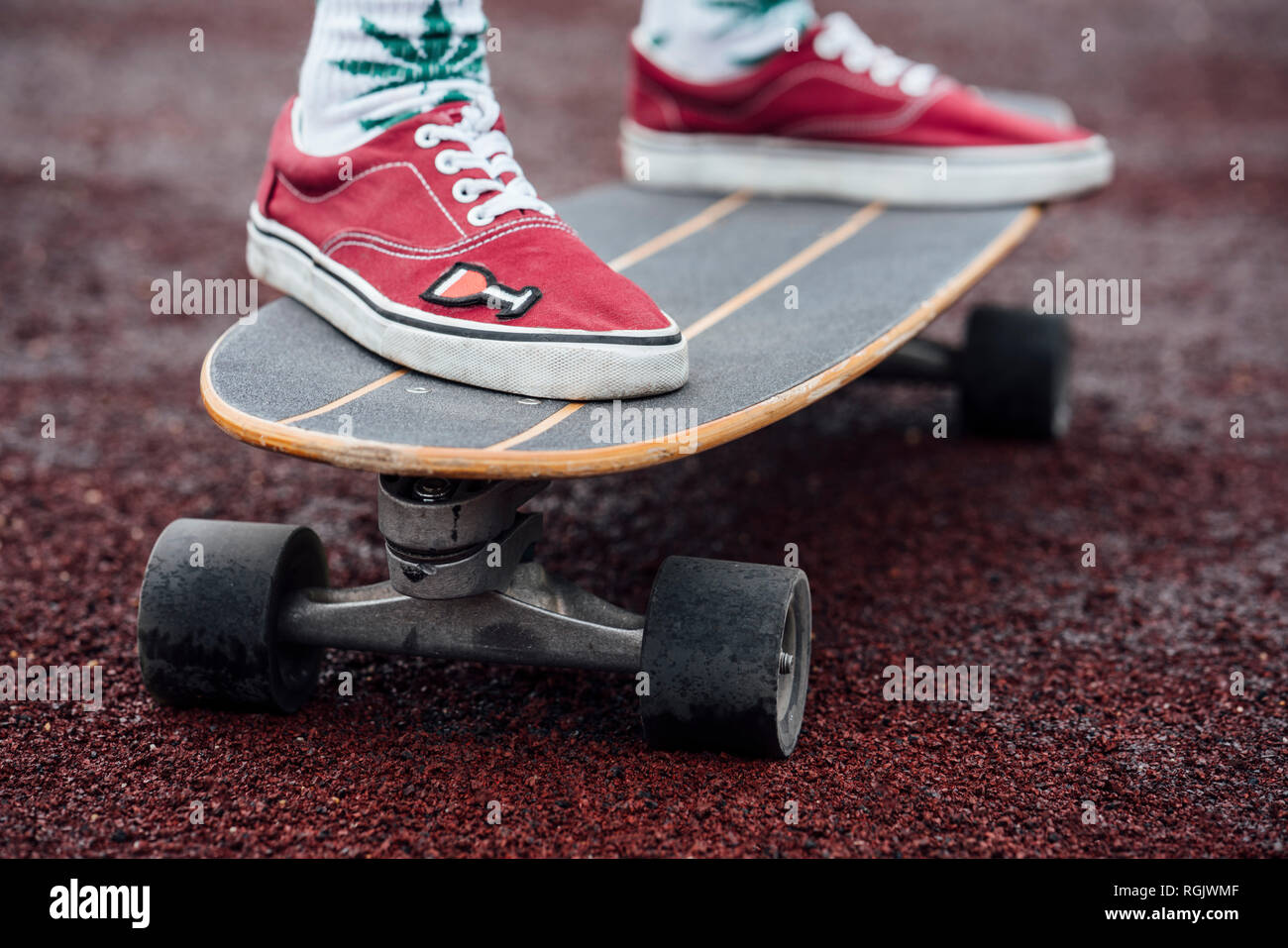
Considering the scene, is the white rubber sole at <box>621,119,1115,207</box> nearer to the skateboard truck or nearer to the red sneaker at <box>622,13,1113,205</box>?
the red sneaker at <box>622,13,1113,205</box>

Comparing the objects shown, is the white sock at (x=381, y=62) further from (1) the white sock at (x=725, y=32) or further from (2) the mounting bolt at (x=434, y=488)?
(1) the white sock at (x=725, y=32)

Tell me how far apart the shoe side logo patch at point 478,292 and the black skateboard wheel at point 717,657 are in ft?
1.21

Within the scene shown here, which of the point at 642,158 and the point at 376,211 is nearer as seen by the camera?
the point at 376,211

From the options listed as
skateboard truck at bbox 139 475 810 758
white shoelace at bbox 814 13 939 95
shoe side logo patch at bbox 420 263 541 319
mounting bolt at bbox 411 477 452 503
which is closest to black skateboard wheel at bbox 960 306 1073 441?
white shoelace at bbox 814 13 939 95

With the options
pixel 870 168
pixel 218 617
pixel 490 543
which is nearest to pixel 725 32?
pixel 870 168

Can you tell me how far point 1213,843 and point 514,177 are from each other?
119 centimetres

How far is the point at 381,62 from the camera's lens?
1757 millimetres

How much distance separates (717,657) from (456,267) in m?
0.57

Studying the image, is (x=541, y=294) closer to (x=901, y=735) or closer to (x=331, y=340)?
(x=331, y=340)

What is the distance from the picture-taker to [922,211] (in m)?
2.52

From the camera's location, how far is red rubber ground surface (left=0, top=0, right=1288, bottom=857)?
1551mm

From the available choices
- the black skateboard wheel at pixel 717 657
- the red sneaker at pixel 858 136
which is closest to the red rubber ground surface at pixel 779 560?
the black skateboard wheel at pixel 717 657

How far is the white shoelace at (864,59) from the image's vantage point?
2.57 meters

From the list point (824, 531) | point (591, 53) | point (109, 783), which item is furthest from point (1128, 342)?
point (591, 53)
